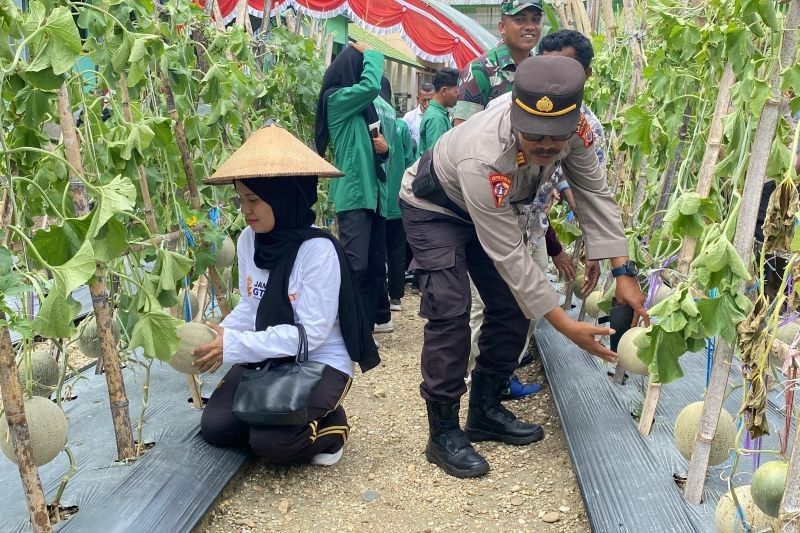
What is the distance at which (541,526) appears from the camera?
2.42 metres

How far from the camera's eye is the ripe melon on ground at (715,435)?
2.04 metres

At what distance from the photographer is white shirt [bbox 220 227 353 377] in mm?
2504

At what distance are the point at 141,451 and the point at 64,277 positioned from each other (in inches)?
46.0

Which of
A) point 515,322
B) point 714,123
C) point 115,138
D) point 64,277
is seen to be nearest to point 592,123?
point 714,123

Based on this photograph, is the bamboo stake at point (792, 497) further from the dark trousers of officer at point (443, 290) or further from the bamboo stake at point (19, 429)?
the bamboo stake at point (19, 429)

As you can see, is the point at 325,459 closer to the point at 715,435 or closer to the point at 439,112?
the point at 715,435

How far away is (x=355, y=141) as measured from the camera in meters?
4.38

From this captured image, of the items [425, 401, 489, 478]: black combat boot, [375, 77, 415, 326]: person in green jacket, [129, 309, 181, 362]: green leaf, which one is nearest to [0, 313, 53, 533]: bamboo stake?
[129, 309, 181, 362]: green leaf

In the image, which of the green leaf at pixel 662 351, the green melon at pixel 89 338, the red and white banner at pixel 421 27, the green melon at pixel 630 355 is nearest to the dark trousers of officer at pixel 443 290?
the green melon at pixel 630 355

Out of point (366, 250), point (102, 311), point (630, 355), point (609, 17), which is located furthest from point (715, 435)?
point (609, 17)

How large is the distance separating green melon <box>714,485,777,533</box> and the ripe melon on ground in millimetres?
333

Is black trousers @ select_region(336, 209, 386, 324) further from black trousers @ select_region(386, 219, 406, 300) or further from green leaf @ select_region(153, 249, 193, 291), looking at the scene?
green leaf @ select_region(153, 249, 193, 291)

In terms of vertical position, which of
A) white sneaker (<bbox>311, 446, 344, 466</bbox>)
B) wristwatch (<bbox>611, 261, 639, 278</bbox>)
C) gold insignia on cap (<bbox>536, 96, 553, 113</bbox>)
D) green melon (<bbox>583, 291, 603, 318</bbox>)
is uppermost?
gold insignia on cap (<bbox>536, 96, 553, 113</bbox>)

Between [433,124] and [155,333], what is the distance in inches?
146
